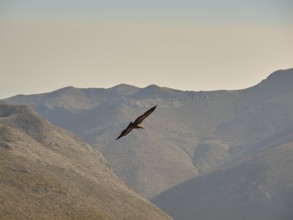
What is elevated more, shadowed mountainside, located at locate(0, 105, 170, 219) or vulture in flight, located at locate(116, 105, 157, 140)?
vulture in flight, located at locate(116, 105, 157, 140)

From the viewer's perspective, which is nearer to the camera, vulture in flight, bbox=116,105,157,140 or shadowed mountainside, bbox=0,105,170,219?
vulture in flight, bbox=116,105,157,140

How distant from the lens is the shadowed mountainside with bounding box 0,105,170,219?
414 feet

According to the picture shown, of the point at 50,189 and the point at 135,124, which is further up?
the point at 135,124

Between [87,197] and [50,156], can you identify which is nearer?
[87,197]

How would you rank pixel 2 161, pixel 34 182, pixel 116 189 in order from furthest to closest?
1. pixel 116 189
2. pixel 2 161
3. pixel 34 182

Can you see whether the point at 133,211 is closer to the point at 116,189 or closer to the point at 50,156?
the point at 116,189

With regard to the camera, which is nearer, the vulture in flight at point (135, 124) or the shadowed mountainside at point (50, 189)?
the vulture in flight at point (135, 124)

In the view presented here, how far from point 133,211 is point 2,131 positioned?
135ft

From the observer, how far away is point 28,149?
18138 cm

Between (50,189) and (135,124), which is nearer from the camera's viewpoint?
(135,124)

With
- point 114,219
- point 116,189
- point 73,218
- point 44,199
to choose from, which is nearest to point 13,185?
point 44,199

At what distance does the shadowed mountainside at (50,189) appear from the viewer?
126312 millimetres

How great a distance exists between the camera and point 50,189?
143m

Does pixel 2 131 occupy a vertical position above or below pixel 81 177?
above
